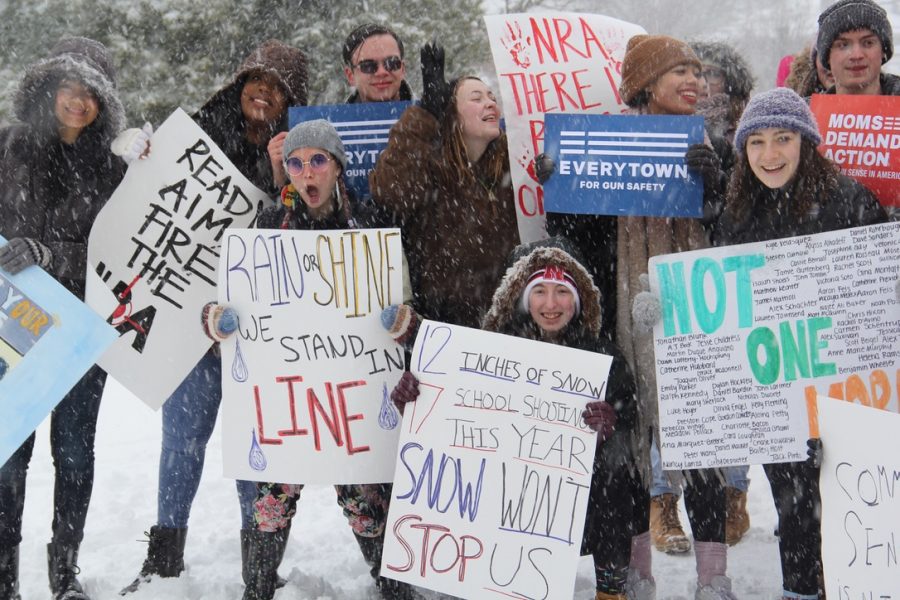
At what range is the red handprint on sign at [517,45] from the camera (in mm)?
3953

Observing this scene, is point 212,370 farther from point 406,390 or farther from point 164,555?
point 406,390

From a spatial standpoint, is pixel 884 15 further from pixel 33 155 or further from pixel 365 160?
pixel 33 155

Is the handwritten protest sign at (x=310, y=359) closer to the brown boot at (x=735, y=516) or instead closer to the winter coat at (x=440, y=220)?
the winter coat at (x=440, y=220)

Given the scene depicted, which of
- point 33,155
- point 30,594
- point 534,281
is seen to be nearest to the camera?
point 534,281

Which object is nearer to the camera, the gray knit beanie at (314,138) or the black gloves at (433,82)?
the gray knit beanie at (314,138)

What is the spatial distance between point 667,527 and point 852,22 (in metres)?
2.30

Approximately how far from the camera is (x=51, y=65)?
362 centimetres

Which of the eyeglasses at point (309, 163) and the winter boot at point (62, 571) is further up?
the eyeglasses at point (309, 163)

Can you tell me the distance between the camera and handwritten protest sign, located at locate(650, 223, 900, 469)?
3.08 metres

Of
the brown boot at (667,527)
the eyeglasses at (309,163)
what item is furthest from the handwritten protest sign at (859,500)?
the eyeglasses at (309,163)

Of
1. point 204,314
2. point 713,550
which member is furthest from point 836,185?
point 204,314

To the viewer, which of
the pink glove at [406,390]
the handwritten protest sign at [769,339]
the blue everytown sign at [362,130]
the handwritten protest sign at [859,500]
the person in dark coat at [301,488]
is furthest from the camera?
the blue everytown sign at [362,130]

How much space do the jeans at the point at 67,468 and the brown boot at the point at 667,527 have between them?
8.25 feet

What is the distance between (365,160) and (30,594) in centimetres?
233
